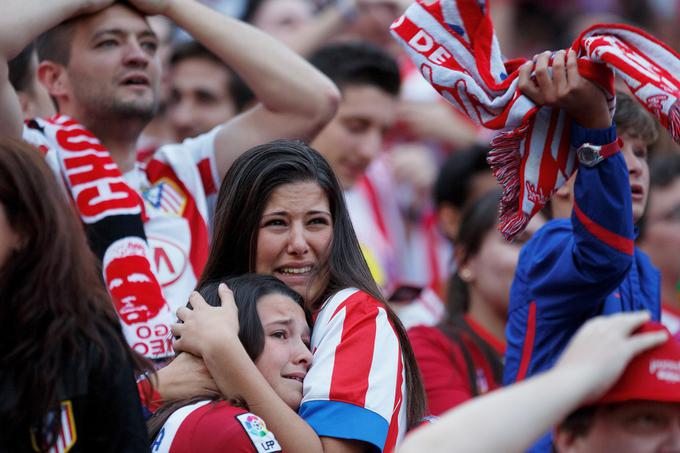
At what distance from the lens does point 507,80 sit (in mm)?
3420

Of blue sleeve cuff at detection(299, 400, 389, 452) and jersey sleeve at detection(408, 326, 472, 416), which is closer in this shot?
blue sleeve cuff at detection(299, 400, 389, 452)

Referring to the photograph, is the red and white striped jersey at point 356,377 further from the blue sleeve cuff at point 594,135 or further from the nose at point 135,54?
the nose at point 135,54

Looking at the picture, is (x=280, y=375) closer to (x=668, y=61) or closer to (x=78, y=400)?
(x=78, y=400)

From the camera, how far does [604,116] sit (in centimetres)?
334

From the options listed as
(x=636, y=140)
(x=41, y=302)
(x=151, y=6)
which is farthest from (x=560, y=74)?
(x=151, y=6)

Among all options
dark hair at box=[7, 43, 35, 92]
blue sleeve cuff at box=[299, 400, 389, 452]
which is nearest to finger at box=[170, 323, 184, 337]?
blue sleeve cuff at box=[299, 400, 389, 452]

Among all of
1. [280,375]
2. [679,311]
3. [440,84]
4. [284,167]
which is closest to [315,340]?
[280,375]

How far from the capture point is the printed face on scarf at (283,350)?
332 cm

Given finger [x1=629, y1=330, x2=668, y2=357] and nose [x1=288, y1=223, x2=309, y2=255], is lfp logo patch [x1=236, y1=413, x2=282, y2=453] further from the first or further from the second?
finger [x1=629, y1=330, x2=668, y2=357]

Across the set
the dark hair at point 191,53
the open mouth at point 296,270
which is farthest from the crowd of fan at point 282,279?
the dark hair at point 191,53

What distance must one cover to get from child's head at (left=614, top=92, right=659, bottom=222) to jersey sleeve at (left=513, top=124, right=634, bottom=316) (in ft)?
1.18

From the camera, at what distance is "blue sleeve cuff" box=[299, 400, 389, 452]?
318 centimetres

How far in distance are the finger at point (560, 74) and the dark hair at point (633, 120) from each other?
0.80 metres

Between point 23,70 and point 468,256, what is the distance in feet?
6.33
